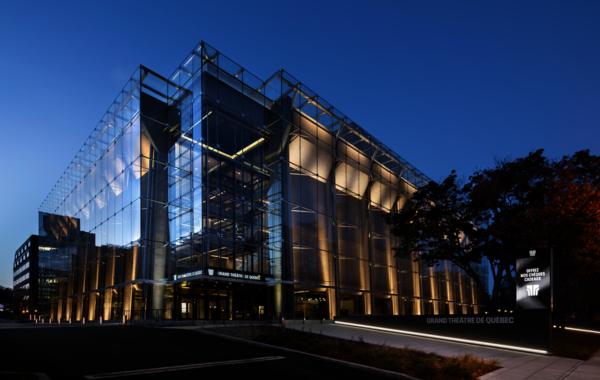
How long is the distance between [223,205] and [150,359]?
68.6 feet

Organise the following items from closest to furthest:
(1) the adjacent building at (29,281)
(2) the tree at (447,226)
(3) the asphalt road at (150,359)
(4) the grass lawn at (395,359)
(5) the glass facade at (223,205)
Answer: (3) the asphalt road at (150,359) < (4) the grass lawn at (395,359) < (2) the tree at (447,226) < (5) the glass facade at (223,205) < (1) the adjacent building at (29,281)

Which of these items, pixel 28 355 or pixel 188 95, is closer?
pixel 28 355

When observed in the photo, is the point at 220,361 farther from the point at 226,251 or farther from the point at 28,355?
the point at 226,251

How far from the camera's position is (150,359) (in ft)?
38.0

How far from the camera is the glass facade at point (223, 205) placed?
3194 centimetres

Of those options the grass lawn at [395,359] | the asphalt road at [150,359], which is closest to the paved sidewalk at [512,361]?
the grass lawn at [395,359]

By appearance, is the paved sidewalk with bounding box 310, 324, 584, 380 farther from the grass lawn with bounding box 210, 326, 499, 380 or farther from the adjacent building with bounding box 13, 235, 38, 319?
the adjacent building with bounding box 13, 235, 38, 319

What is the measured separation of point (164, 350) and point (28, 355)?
12.5 ft

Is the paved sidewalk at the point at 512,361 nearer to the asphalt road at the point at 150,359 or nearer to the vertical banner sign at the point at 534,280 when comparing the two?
the vertical banner sign at the point at 534,280

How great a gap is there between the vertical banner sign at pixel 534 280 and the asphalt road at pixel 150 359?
10.4 m

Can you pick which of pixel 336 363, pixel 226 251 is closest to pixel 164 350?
pixel 336 363

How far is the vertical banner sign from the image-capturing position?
17359mm

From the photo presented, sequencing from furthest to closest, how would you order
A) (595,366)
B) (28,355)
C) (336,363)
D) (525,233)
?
(525,233), (595,366), (336,363), (28,355)

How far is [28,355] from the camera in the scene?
11273 millimetres
